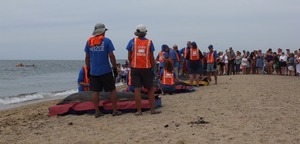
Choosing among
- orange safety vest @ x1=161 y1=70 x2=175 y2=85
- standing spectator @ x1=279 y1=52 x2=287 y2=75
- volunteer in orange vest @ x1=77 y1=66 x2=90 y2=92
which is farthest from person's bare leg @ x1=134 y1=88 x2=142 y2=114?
standing spectator @ x1=279 y1=52 x2=287 y2=75

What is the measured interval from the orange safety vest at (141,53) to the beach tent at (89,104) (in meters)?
0.91

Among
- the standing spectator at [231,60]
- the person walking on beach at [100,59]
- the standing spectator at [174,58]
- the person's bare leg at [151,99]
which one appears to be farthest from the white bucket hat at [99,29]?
the standing spectator at [231,60]

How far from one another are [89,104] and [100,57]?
4.38 feet

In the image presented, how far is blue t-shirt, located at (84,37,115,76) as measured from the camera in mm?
7984

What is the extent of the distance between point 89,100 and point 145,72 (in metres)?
1.52

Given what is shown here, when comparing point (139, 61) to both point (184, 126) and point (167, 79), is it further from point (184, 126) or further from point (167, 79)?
point (167, 79)

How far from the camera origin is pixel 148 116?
26.6 ft

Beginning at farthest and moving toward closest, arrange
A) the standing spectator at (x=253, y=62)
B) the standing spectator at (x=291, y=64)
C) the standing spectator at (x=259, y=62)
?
the standing spectator at (x=253, y=62) → the standing spectator at (x=259, y=62) → the standing spectator at (x=291, y=64)

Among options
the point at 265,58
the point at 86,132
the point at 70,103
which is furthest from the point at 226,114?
the point at 265,58

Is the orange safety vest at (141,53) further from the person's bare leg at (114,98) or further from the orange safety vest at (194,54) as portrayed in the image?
the orange safety vest at (194,54)

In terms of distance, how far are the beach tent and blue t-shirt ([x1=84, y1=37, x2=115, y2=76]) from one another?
932mm

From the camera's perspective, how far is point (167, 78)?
40.3ft

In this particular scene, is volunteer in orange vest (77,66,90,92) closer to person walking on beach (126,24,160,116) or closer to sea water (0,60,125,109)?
person walking on beach (126,24,160,116)

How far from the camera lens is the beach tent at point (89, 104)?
872cm
